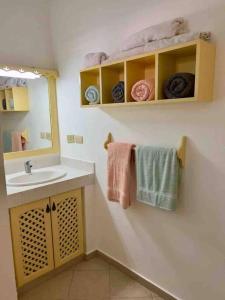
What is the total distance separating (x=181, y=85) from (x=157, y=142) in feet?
1.58

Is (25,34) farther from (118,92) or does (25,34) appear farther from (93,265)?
(93,265)

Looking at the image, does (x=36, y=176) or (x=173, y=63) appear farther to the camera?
(x=36, y=176)

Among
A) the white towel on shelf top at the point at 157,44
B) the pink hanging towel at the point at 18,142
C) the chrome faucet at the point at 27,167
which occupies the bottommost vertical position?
the chrome faucet at the point at 27,167

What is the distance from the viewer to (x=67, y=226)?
2.15m

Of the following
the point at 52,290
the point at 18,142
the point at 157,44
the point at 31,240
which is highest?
the point at 157,44

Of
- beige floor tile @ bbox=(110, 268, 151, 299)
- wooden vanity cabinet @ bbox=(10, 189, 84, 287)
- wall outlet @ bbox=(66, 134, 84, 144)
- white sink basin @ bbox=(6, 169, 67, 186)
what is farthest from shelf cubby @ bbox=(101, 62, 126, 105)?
beige floor tile @ bbox=(110, 268, 151, 299)

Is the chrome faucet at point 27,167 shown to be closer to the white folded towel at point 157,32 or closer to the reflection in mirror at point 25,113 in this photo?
the reflection in mirror at point 25,113

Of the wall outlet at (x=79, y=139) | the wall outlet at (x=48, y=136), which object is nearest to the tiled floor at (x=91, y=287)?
the wall outlet at (x=79, y=139)

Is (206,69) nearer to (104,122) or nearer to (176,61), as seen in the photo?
(176,61)

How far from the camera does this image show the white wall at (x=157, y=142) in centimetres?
141

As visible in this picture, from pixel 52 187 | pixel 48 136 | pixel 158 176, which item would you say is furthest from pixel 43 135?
pixel 158 176

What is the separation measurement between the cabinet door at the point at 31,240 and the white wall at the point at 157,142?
0.50m

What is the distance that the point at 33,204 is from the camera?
1.89 metres

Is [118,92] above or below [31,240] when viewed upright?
above
